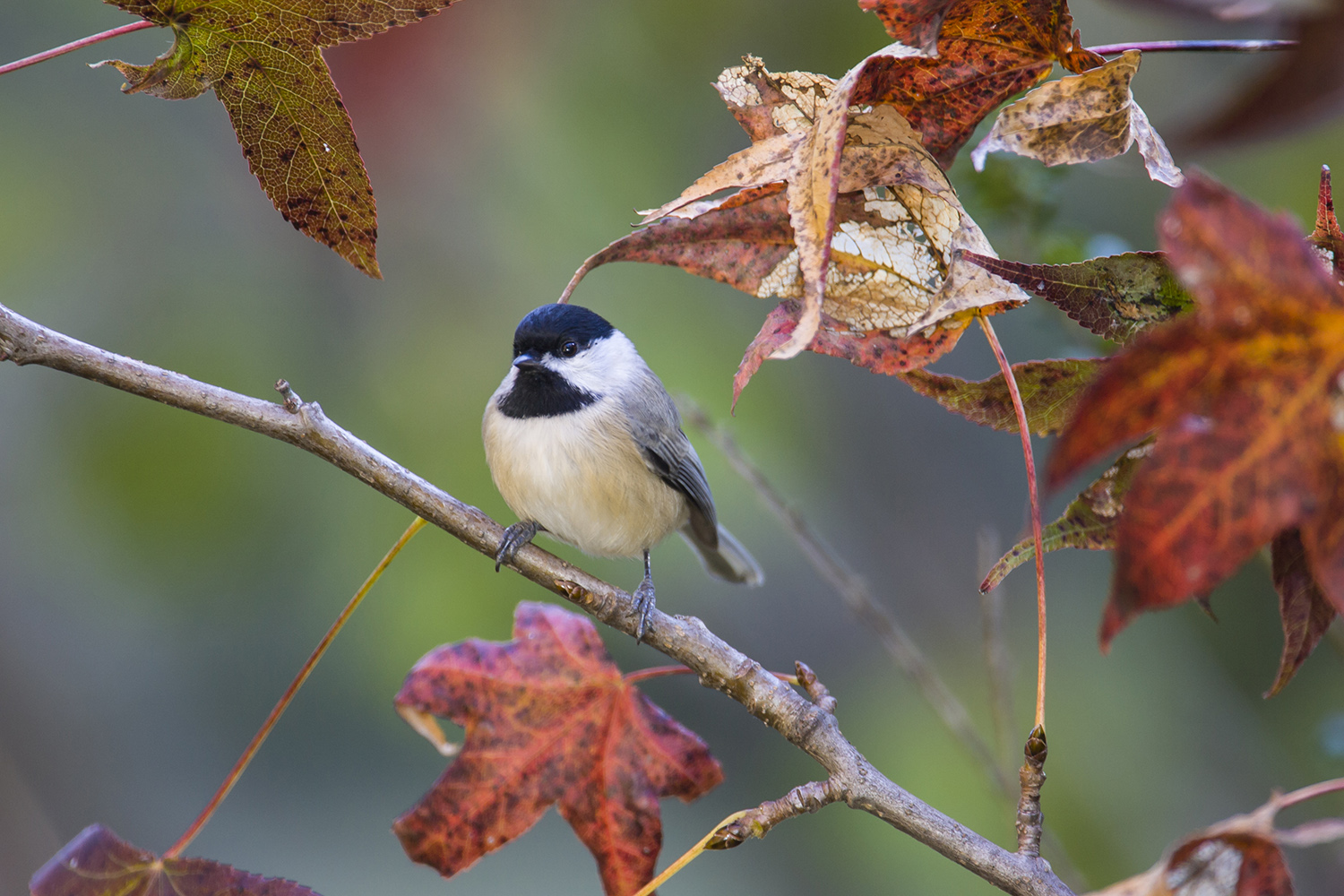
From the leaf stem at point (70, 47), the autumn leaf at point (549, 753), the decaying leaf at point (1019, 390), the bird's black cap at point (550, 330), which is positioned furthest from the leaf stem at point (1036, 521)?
the bird's black cap at point (550, 330)

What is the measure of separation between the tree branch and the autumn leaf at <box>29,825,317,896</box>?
450 mm

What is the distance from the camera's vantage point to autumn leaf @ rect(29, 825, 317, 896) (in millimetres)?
1033

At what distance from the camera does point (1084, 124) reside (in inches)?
37.6

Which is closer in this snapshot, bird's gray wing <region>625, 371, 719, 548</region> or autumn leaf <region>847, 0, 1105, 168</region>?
autumn leaf <region>847, 0, 1105, 168</region>

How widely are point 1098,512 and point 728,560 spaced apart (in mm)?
1674

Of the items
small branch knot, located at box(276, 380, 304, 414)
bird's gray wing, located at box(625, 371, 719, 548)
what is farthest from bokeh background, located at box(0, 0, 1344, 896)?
small branch knot, located at box(276, 380, 304, 414)

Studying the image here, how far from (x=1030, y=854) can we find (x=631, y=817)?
522 millimetres

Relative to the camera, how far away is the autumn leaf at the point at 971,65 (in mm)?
917

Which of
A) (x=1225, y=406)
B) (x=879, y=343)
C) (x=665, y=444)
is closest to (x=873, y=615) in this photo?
(x=665, y=444)

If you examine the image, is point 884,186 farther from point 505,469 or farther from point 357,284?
point 357,284

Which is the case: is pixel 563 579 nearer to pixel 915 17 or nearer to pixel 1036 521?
pixel 1036 521

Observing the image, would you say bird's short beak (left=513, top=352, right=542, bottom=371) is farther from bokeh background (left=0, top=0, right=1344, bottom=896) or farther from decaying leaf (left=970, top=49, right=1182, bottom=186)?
decaying leaf (left=970, top=49, right=1182, bottom=186)

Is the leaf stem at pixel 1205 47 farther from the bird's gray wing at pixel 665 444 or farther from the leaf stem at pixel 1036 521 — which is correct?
the bird's gray wing at pixel 665 444

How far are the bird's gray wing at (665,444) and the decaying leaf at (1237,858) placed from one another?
1477 mm
